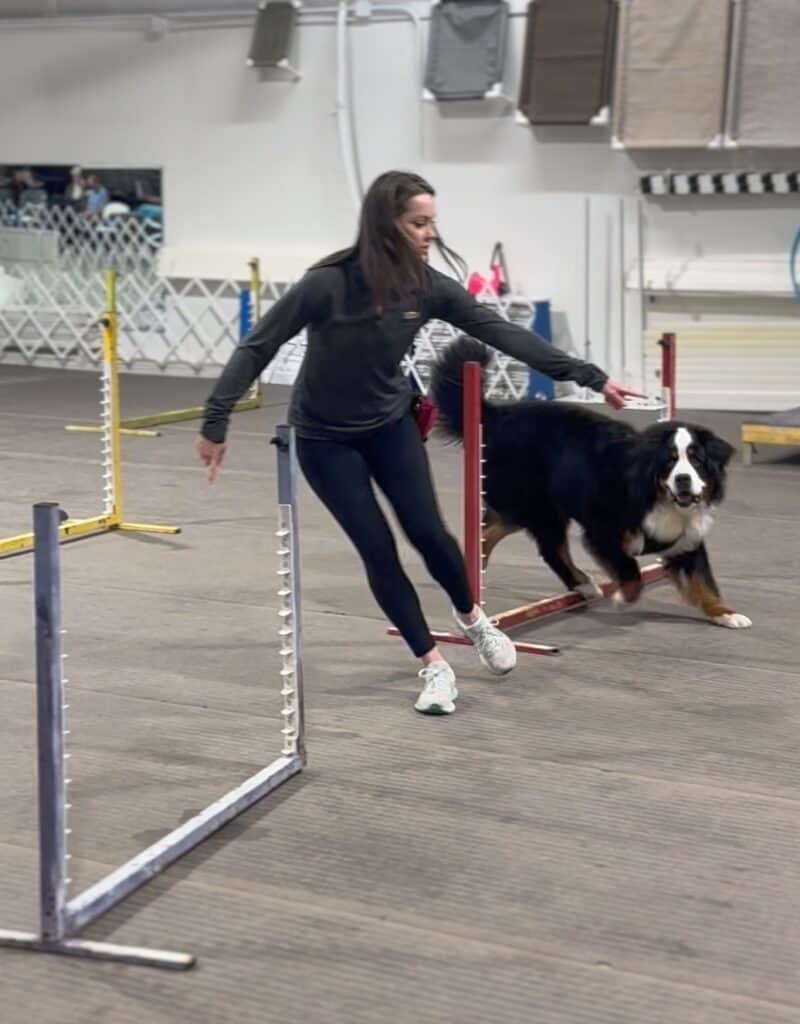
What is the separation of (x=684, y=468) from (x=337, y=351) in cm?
147

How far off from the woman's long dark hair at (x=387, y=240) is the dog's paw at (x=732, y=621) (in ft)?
6.04

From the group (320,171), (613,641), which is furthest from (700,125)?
(613,641)

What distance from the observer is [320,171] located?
12.4m

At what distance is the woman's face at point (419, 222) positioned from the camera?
3678 mm

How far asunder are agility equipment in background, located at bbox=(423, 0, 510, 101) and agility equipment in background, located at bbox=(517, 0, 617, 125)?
253 mm

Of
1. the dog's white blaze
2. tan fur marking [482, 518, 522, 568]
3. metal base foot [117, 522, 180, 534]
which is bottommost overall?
metal base foot [117, 522, 180, 534]

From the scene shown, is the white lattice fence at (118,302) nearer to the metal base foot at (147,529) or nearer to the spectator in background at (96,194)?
the spectator in background at (96,194)

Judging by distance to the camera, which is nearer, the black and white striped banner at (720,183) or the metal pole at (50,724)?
the metal pole at (50,724)

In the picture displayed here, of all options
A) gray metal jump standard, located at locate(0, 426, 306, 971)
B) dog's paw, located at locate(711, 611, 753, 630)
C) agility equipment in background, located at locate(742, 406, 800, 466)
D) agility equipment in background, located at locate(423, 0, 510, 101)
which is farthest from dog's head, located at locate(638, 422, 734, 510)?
agility equipment in background, located at locate(423, 0, 510, 101)

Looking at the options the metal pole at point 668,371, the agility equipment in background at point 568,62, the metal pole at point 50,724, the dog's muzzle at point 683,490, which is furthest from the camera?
the agility equipment in background at point 568,62

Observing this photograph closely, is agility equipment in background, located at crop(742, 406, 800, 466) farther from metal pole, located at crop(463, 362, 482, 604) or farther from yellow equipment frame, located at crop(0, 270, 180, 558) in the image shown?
metal pole, located at crop(463, 362, 482, 604)

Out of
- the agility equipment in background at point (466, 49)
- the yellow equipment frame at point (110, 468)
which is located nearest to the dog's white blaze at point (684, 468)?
the yellow equipment frame at point (110, 468)

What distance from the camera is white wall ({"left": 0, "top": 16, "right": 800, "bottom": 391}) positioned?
11336 mm

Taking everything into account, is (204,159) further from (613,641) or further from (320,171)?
(613,641)
